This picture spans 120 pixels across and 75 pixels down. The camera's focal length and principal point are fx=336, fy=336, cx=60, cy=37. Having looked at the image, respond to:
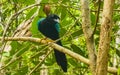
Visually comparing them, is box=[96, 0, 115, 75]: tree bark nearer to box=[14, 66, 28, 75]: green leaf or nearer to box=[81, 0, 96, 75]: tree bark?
box=[81, 0, 96, 75]: tree bark

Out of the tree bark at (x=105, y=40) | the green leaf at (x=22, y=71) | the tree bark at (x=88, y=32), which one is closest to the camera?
the tree bark at (x=105, y=40)

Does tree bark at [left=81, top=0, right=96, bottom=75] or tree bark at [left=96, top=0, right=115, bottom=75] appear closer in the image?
tree bark at [left=96, top=0, right=115, bottom=75]

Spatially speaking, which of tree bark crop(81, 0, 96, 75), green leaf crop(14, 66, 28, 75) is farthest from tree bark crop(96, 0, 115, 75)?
green leaf crop(14, 66, 28, 75)

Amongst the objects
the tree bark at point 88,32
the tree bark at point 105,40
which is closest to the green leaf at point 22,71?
the tree bark at point 88,32

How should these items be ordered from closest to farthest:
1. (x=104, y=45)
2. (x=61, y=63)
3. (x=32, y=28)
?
(x=104, y=45) → (x=32, y=28) → (x=61, y=63)

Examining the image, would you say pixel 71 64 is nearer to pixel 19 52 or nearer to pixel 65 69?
pixel 65 69

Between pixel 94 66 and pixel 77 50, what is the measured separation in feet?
2.18

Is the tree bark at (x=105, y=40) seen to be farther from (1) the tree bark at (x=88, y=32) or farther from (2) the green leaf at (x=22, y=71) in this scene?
(2) the green leaf at (x=22, y=71)

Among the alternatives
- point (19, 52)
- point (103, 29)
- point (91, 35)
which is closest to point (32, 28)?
point (19, 52)

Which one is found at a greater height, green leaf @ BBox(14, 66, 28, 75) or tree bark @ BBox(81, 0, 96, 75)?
tree bark @ BBox(81, 0, 96, 75)

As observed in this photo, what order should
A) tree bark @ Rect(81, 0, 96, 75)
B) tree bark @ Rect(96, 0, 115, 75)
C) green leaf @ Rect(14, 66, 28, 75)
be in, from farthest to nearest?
green leaf @ Rect(14, 66, 28, 75) < tree bark @ Rect(81, 0, 96, 75) < tree bark @ Rect(96, 0, 115, 75)

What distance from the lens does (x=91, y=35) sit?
1132 mm

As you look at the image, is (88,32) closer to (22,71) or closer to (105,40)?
(105,40)

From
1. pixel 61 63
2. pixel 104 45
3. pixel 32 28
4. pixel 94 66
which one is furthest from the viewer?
pixel 61 63
